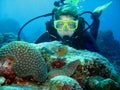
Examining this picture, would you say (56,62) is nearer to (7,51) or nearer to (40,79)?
(40,79)

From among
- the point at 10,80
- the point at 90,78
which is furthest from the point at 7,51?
the point at 90,78

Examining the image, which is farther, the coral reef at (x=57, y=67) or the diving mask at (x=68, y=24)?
the diving mask at (x=68, y=24)

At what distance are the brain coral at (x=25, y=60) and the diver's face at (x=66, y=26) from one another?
2.23m

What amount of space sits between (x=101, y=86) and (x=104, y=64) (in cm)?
101

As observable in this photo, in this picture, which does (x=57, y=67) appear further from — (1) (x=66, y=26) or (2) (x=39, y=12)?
(2) (x=39, y=12)

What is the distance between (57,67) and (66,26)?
1579mm

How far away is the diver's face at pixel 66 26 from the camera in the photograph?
5.73m

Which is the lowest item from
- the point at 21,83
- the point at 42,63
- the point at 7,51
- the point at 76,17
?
the point at 21,83

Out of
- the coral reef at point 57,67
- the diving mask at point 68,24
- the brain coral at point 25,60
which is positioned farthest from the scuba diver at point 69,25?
the brain coral at point 25,60

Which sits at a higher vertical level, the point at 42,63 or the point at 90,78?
the point at 42,63

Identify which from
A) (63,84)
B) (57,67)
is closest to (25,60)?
(63,84)

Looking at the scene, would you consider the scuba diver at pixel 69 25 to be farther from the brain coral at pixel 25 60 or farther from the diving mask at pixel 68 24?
the brain coral at pixel 25 60

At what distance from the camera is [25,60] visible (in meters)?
3.47

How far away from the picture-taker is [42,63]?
3695 millimetres
